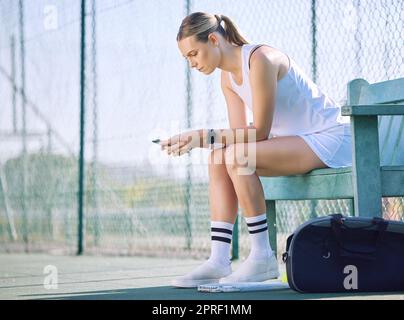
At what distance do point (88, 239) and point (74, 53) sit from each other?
5.15 ft

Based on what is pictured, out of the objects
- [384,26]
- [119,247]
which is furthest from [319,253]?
[119,247]

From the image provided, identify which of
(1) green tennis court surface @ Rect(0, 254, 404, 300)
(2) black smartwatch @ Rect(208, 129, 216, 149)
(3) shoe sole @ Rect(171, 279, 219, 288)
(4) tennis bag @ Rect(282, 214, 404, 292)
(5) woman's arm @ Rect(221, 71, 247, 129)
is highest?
(5) woman's arm @ Rect(221, 71, 247, 129)

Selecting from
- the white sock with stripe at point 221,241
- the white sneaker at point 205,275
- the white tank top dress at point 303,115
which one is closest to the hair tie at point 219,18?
the white tank top dress at point 303,115

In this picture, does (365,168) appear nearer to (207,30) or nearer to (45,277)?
(207,30)

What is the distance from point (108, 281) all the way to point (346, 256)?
5.00 ft

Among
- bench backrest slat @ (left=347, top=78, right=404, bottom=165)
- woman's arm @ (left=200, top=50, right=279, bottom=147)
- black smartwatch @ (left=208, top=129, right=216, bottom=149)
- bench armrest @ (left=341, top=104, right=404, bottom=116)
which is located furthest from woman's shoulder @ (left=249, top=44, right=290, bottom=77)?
bench backrest slat @ (left=347, top=78, right=404, bottom=165)

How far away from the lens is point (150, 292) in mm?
3646

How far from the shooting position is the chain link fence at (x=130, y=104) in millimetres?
5141

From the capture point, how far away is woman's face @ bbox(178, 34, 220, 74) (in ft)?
12.5

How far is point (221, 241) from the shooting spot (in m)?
3.71

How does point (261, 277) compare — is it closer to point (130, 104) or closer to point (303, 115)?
point (303, 115)

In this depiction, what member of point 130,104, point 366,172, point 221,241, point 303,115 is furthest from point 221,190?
point 130,104

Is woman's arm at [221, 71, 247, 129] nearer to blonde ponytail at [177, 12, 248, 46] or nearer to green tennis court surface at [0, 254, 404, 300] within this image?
blonde ponytail at [177, 12, 248, 46]

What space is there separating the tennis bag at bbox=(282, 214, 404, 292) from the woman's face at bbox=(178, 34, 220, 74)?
2.89 ft
